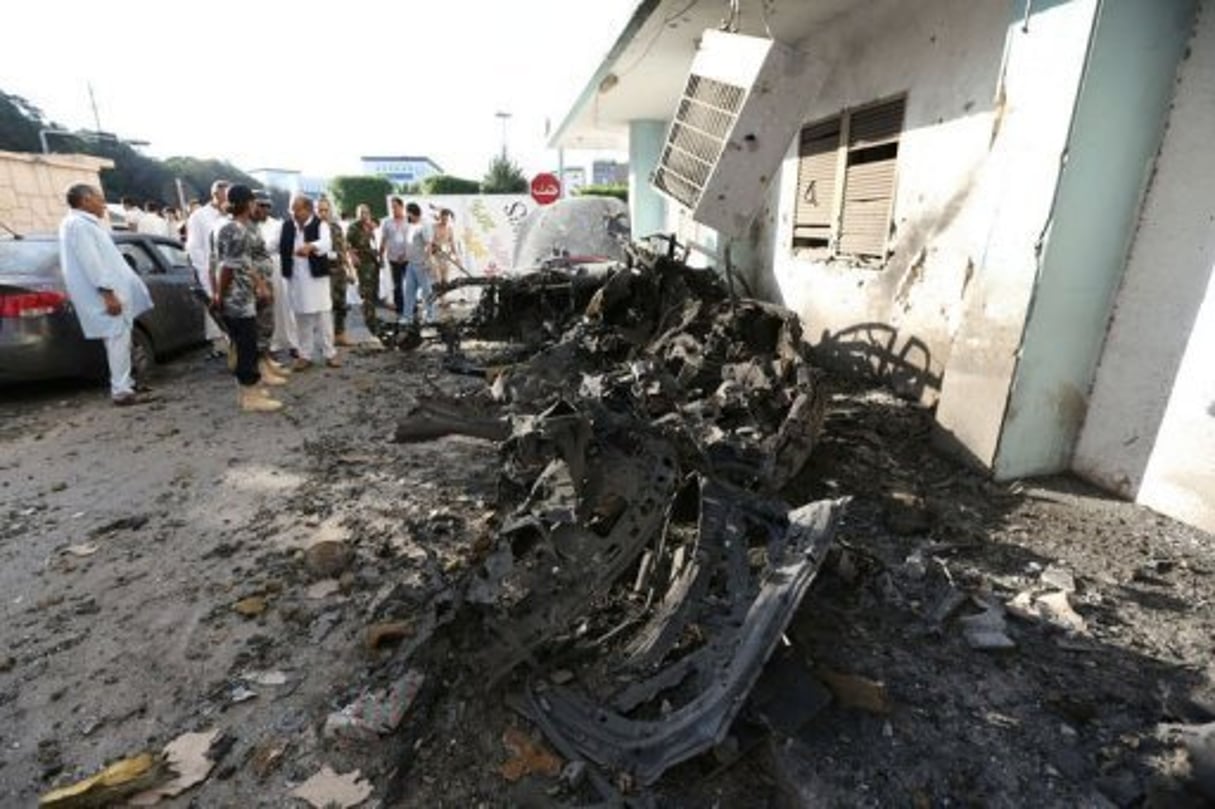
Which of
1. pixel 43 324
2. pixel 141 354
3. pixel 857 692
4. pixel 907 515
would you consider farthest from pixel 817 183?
pixel 43 324

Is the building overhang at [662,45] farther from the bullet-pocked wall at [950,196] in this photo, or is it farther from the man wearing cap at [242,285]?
the man wearing cap at [242,285]

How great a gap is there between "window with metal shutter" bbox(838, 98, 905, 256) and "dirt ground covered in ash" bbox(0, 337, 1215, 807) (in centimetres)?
206

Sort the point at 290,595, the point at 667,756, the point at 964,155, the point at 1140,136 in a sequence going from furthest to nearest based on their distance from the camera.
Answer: the point at 964,155, the point at 1140,136, the point at 290,595, the point at 667,756

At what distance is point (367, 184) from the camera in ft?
78.0

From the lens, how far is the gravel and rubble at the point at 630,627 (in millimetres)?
1934

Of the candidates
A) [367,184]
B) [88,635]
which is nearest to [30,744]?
[88,635]

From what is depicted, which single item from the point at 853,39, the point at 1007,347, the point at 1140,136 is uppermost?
the point at 853,39

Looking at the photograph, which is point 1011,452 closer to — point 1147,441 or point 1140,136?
point 1147,441

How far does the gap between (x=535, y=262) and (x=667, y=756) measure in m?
6.83

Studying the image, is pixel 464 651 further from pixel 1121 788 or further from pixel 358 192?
pixel 358 192

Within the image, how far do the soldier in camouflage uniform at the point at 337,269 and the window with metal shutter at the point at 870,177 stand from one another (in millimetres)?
5457

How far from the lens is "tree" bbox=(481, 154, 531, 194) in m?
24.4

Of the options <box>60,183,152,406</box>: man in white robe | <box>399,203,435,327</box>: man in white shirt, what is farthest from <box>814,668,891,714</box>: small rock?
<box>399,203,435,327</box>: man in white shirt

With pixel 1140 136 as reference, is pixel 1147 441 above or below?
below
